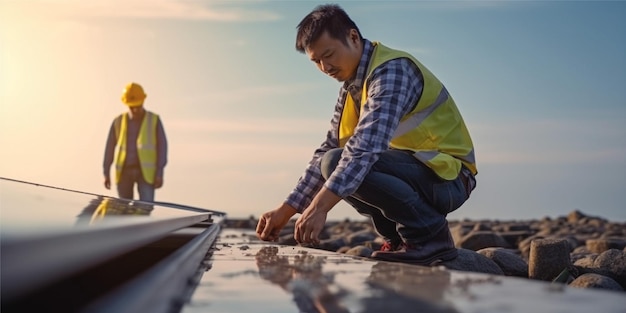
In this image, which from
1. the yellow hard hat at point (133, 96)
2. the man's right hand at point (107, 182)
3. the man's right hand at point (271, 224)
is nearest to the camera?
the man's right hand at point (271, 224)

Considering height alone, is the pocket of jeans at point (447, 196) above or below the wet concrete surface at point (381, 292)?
above

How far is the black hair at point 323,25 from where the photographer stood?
9.28ft

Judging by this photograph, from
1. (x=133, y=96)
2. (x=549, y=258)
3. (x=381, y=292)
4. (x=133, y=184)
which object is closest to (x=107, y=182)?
(x=133, y=184)

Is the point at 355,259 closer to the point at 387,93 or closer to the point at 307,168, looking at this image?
the point at 387,93

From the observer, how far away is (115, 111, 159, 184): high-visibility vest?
720 centimetres

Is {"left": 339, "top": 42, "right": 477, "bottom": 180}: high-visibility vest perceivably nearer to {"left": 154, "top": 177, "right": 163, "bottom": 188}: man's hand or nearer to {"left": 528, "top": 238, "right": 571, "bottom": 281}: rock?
{"left": 528, "top": 238, "right": 571, "bottom": 281}: rock

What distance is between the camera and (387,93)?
273 cm

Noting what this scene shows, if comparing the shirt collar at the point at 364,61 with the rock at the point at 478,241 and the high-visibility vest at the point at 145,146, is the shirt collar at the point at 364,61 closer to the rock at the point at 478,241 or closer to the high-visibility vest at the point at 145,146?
the rock at the point at 478,241

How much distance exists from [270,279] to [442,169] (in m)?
A: 1.49

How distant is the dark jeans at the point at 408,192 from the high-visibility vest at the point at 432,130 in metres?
0.05

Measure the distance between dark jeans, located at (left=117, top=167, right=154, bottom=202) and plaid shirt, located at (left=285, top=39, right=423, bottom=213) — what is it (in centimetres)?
442

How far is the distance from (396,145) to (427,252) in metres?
0.43

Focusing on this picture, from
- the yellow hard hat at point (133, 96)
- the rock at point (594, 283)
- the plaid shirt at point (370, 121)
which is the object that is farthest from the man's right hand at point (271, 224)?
the yellow hard hat at point (133, 96)

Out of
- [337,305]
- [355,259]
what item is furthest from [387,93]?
[337,305]
